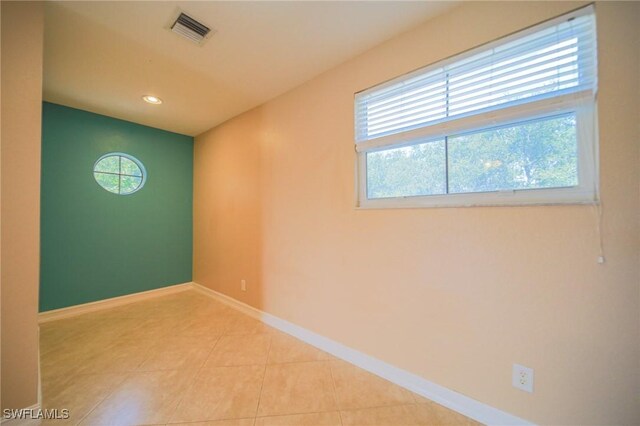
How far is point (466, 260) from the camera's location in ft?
4.38

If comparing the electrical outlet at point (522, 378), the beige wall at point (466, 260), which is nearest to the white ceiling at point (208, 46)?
the beige wall at point (466, 260)

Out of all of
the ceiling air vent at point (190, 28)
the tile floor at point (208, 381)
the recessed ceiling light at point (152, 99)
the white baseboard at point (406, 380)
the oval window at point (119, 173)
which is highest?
the recessed ceiling light at point (152, 99)

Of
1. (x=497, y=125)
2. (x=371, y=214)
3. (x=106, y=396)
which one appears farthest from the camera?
(x=371, y=214)

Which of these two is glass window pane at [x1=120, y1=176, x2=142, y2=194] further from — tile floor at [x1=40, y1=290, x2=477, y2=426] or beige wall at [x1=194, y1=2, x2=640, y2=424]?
beige wall at [x1=194, y1=2, x2=640, y2=424]

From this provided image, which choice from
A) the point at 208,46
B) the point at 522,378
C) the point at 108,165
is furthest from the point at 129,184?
the point at 522,378

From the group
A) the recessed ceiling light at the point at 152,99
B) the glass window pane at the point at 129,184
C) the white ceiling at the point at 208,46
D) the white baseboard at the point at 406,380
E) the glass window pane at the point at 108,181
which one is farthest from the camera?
the glass window pane at the point at 129,184

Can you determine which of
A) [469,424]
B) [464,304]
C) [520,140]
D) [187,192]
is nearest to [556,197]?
[520,140]

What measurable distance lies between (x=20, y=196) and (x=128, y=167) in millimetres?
2315

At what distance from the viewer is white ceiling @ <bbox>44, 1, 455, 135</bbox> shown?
4.62 ft

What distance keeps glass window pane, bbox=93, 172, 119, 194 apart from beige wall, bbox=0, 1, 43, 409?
6.76 feet

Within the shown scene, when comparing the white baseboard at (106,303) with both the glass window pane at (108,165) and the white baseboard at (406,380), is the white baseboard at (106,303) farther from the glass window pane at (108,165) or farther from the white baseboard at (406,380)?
the white baseboard at (406,380)

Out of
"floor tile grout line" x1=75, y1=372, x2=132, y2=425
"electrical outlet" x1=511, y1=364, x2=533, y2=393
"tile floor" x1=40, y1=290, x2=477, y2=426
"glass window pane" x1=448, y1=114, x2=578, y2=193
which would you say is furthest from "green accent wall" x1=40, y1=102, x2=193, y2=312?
"electrical outlet" x1=511, y1=364, x2=533, y2=393
